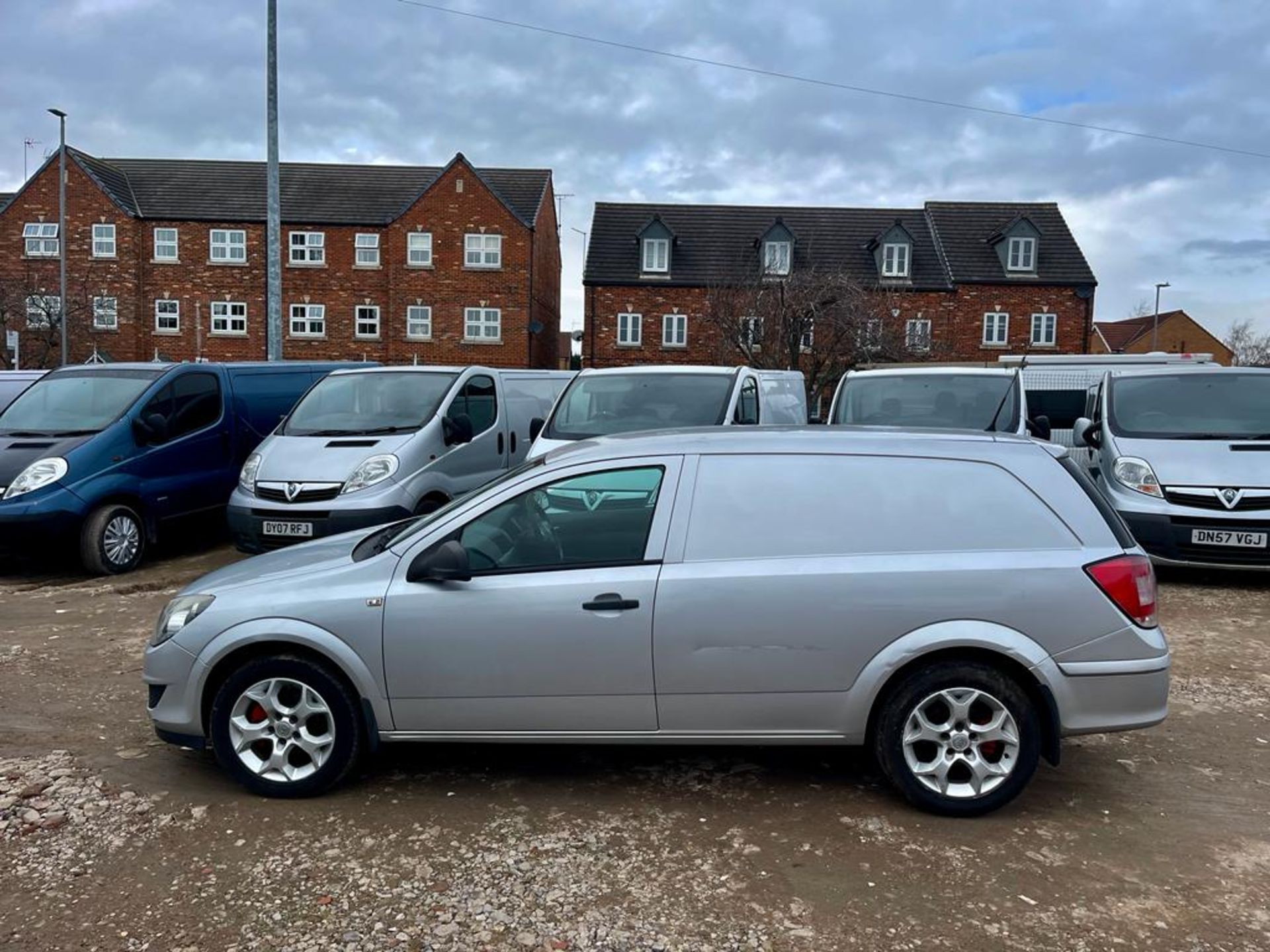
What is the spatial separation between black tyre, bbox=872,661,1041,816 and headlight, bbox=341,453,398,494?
18.8ft

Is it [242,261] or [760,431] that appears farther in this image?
[242,261]

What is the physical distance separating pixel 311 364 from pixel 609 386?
515cm

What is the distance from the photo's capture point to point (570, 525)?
4.18m

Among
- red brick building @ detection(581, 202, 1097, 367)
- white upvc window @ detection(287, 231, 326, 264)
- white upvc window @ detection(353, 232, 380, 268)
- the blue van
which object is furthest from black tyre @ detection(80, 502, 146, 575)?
white upvc window @ detection(287, 231, 326, 264)

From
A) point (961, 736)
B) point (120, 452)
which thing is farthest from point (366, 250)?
point (961, 736)

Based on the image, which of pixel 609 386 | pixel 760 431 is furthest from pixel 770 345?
pixel 760 431

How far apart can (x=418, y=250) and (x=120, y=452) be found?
31.1 meters

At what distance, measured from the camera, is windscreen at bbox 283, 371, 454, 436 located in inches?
368

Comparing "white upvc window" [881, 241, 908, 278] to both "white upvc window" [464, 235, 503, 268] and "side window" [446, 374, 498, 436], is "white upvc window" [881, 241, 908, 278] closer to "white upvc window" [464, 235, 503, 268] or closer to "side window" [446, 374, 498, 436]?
"white upvc window" [464, 235, 503, 268]

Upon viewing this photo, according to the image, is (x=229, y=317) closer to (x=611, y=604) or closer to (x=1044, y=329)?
(x=1044, y=329)

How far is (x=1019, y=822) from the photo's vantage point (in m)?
3.94

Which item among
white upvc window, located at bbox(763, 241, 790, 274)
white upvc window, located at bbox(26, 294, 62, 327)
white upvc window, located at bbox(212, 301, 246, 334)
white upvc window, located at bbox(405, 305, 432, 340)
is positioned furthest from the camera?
white upvc window, located at bbox(212, 301, 246, 334)

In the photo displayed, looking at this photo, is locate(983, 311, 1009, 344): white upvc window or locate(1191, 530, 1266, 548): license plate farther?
locate(983, 311, 1009, 344): white upvc window

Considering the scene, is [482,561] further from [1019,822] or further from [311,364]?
[311,364]
